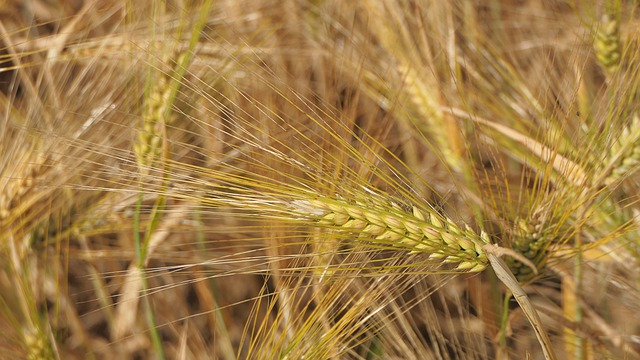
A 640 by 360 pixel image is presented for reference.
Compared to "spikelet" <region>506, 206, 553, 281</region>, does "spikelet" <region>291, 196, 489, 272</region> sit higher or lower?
higher

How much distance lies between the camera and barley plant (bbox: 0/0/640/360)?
70 cm

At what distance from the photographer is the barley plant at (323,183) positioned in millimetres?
696

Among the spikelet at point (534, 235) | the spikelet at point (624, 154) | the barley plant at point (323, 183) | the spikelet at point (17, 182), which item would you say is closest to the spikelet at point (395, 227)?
the barley plant at point (323, 183)

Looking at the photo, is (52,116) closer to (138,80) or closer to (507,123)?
(138,80)

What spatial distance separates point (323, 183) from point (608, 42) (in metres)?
0.48

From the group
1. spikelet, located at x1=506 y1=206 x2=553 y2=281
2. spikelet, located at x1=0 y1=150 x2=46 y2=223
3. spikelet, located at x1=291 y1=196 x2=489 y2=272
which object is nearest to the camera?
spikelet, located at x1=291 y1=196 x2=489 y2=272

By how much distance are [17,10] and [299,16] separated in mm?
625

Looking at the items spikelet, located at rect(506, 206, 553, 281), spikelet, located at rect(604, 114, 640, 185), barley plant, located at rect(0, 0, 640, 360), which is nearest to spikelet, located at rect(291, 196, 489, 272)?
barley plant, located at rect(0, 0, 640, 360)

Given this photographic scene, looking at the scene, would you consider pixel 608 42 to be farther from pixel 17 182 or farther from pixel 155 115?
pixel 17 182

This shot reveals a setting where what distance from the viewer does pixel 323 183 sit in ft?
2.94

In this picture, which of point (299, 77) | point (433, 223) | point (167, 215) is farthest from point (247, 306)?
point (433, 223)

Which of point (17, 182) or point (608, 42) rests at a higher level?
point (608, 42)

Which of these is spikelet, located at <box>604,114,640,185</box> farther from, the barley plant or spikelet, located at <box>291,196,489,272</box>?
spikelet, located at <box>291,196,489,272</box>

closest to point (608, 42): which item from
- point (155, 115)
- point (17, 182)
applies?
point (155, 115)
